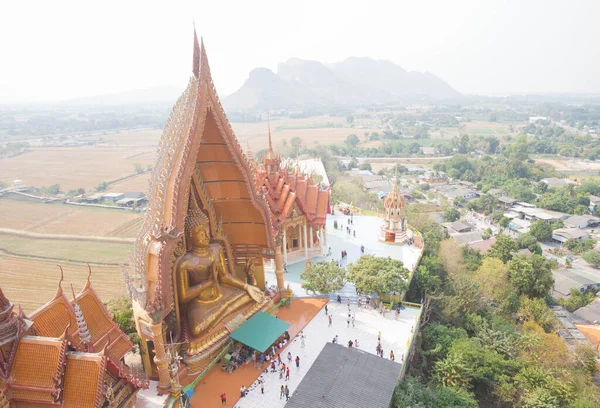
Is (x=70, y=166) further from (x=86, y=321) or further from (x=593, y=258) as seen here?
(x=593, y=258)

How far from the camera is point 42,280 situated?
37.8 m

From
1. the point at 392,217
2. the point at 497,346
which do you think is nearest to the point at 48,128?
the point at 392,217

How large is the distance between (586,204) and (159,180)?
7698cm

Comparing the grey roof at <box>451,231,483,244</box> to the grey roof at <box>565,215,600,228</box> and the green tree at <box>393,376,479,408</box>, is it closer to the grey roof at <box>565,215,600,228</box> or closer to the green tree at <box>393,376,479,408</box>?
the grey roof at <box>565,215,600,228</box>

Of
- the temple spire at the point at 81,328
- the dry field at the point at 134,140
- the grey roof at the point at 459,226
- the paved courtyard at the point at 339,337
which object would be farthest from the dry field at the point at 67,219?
the dry field at the point at 134,140

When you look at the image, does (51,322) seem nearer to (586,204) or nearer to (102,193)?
(102,193)

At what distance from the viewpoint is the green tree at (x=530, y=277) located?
100ft

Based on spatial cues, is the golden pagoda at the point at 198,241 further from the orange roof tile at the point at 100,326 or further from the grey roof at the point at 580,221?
the grey roof at the point at 580,221

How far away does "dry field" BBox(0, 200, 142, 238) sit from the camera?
5247 cm

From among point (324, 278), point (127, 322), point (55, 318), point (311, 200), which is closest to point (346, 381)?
point (324, 278)

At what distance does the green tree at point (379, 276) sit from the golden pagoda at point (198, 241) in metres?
5.42

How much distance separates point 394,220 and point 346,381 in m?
18.6

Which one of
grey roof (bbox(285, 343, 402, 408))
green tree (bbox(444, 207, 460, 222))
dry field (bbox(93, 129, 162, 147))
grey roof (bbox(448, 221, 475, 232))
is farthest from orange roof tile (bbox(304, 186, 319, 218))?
dry field (bbox(93, 129, 162, 147))

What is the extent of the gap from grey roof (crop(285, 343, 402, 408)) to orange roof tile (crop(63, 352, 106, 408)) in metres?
7.29
